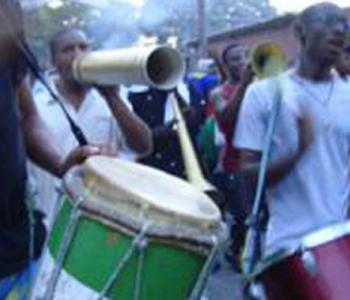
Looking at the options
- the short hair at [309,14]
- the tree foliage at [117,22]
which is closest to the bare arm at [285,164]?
the short hair at [309,14]

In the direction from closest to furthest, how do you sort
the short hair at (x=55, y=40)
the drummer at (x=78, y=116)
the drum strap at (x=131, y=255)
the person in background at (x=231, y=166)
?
the drum strap at (x=131, y=255), the drummer at (x=78, y=116), the short hair at (x=55, y=40), the person in background at (x=231, y=166)

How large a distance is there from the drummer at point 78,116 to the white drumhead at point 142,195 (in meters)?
1.17

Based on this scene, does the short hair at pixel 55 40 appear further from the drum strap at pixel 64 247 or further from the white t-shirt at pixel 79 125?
the drum strap at pixel 64 247

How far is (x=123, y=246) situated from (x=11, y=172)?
1.48 ft

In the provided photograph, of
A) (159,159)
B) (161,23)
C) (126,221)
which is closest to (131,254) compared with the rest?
(126,221)

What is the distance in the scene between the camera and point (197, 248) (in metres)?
2.64

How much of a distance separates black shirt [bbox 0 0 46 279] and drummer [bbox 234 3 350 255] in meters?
1.32

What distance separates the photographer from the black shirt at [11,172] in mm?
2844

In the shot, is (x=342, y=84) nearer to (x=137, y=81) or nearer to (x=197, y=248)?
(x=137, y=81)

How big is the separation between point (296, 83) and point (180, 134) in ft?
→ 7.87

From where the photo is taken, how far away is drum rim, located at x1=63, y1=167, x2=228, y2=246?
2578 millimetres

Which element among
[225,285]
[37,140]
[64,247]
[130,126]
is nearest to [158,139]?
[225,285]

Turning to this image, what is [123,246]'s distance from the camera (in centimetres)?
259

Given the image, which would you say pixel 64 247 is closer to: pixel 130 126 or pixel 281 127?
pixel 130 126
